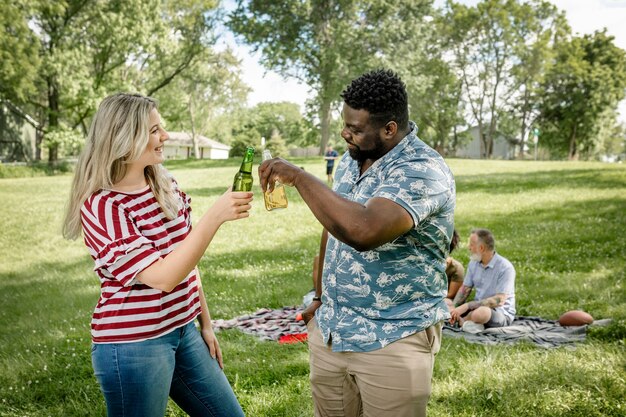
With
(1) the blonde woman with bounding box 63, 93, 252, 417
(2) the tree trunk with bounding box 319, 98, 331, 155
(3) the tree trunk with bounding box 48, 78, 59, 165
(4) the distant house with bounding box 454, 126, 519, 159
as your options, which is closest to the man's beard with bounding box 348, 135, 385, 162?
(1) the blonde woman with bounding box 63, 93, 252, 417

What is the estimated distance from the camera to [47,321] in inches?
320

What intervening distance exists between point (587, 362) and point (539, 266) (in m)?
5.25

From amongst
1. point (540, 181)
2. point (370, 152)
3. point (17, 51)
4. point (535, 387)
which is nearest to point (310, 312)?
point (370, 152)

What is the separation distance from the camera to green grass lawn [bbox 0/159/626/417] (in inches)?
195

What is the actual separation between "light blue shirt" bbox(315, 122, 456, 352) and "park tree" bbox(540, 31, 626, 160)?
58.8 metres

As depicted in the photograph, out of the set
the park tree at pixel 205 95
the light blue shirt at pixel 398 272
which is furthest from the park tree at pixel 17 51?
the light blue shirt at pixel 398 272

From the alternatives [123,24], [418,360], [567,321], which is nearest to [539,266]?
[567,321]

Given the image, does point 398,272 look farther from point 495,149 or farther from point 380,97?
point 495,149

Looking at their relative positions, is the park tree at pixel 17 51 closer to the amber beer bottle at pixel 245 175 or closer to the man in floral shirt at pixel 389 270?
the amber beer bottle at pixel 245 175

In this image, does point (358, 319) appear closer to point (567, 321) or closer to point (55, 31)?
point (567, 321)

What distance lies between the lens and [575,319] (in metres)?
7.08

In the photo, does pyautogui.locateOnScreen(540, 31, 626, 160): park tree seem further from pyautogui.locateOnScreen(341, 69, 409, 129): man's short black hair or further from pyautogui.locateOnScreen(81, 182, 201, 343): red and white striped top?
pyautogui.locateOnScreen(81, 182, 201, 343): red and white striped top

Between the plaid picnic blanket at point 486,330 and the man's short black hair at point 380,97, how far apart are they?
4601 millimetres

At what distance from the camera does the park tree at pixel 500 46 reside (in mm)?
56031
